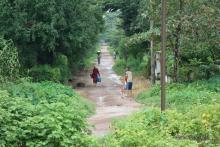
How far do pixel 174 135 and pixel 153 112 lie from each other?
1.48 metres

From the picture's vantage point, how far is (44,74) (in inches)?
→ 1193

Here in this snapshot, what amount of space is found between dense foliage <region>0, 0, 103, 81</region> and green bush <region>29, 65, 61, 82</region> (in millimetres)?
727

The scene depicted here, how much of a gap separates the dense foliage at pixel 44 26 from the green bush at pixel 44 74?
727 millimetres

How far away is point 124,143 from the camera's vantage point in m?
10.9

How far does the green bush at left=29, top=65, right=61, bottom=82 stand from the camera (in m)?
30.0

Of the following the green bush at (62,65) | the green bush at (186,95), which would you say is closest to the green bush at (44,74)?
the green bush at (62,65)

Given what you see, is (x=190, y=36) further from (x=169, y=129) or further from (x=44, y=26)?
(x=169, y=129)

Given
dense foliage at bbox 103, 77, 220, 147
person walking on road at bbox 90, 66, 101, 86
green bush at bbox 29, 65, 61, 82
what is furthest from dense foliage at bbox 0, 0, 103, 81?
dense foliage at bbox 103, 77, 220, 147

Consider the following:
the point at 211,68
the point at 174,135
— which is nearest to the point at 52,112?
the point at 174,135

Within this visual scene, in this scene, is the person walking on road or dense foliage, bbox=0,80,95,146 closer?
dense foliage, bbox=0,80,95,146

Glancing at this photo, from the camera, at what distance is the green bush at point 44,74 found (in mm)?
29969

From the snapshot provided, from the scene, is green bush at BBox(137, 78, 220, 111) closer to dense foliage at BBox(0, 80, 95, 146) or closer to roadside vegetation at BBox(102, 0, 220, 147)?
roadside vegetation at BBox(102, 0, 220, 147)

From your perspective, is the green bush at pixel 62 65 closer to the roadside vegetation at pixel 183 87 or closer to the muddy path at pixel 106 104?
the muddy path at pixel 106 104

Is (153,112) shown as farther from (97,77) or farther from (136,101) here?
(97,77)
